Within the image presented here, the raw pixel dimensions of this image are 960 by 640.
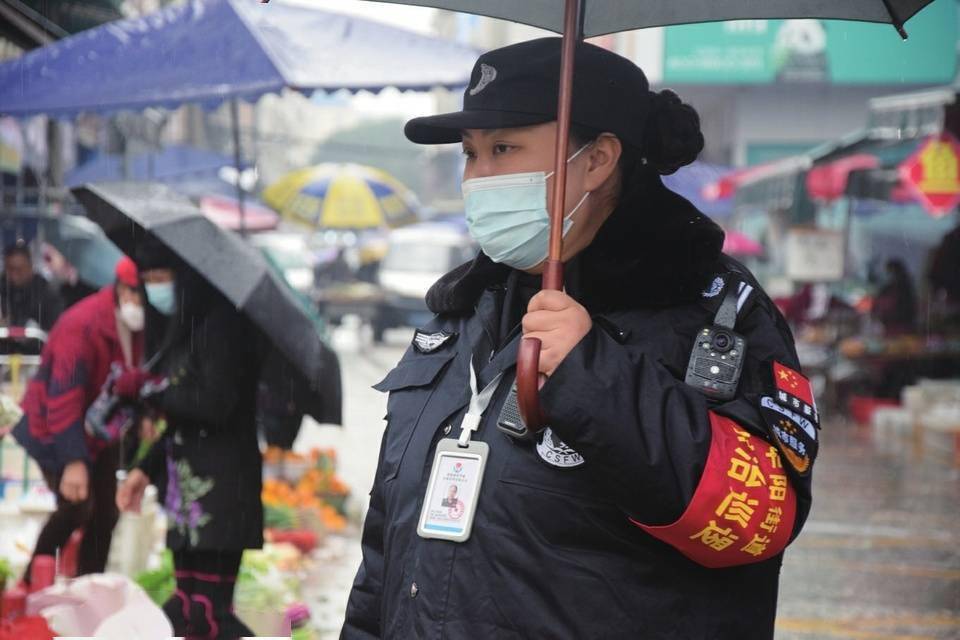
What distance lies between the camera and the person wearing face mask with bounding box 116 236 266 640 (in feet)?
15.6

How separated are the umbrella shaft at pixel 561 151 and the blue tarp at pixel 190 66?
3953 mm

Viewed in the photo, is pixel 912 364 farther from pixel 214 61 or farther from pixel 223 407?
pixel 223 407

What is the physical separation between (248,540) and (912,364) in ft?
41.7

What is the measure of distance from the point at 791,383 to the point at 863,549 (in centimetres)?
663

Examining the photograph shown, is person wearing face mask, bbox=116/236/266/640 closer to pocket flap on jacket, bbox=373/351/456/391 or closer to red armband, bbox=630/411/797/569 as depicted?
pocket flap on jacket, bbox=373/351/456/391

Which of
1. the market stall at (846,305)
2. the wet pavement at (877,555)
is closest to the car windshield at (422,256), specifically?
the market stall at (846,305)

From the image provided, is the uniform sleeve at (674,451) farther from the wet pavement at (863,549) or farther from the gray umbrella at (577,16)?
the wet pavement at (863,549)

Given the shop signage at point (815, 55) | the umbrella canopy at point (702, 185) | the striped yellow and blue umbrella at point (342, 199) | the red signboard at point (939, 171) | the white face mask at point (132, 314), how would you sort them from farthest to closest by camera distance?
the shop signage at point (815, 55) < the umbrella canopy at point (702, 185) < the striped yellow and blue umbrella at point (342, 199) < the red signboard at point (939, 171) < the white face mask at point (132, 314)

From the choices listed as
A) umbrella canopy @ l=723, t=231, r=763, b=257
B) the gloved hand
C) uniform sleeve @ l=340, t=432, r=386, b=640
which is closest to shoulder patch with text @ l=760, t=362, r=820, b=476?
uniform sleeve @ l=340, t=432, r=386, b=640

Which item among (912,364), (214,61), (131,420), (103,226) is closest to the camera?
(103,226)

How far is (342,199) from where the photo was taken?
17328 mm

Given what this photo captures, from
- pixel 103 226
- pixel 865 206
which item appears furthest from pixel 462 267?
pixel 865 206

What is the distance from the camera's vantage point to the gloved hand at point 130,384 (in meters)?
5.12

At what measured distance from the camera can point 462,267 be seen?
2.69 m
